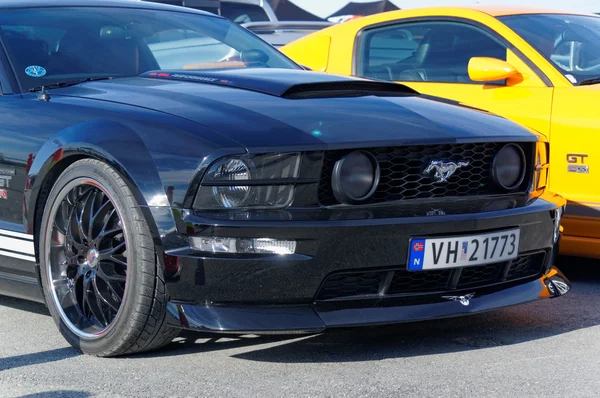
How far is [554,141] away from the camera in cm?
488

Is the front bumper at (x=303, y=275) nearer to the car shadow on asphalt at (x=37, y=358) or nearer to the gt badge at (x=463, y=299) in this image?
the gt badge at (x=463, y=299)

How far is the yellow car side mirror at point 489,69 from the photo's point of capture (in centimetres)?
517

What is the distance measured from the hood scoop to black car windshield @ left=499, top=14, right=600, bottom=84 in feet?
4.20

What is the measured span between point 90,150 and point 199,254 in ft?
2.04

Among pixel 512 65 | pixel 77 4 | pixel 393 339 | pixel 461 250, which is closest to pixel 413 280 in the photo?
pixel 461 250

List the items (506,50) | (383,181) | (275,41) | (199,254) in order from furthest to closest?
(275,41) < (506,50) < (383,181) < (199,254)

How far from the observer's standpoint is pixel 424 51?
5.82m

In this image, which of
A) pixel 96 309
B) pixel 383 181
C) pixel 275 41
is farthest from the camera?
pixel 275 41

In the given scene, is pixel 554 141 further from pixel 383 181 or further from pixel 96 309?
pixel 96 309

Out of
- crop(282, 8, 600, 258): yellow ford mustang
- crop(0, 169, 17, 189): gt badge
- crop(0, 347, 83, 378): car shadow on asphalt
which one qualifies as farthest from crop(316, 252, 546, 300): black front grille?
crop(0, 169, 17, 189): gt badge

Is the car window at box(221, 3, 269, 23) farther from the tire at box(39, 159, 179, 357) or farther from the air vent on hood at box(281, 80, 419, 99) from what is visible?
the tire at box(39, 159, 179, 357)

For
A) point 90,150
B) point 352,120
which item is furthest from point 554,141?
point 90,150

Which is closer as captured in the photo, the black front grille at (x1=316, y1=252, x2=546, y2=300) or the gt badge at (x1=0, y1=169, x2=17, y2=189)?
the black front grille at (x1=316, y1=252, x2=546, y2=300)

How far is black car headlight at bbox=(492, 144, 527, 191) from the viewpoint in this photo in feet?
12.5
